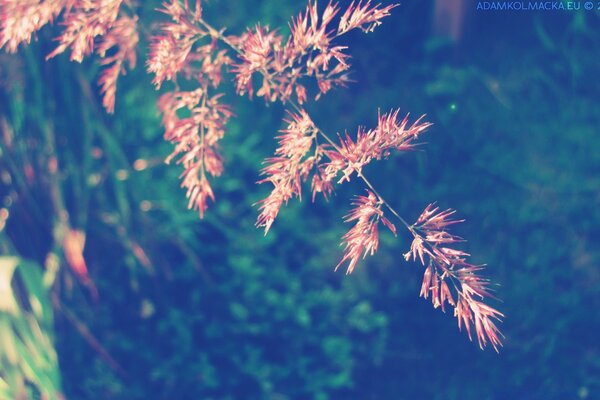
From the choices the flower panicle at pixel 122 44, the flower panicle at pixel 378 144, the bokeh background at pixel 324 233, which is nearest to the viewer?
the flower panicle at pixel 378 144

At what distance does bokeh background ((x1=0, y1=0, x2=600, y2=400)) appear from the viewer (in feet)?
4.71

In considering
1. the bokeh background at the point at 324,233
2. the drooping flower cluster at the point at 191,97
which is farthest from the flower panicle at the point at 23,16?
the bokeh background at the point at 324,233

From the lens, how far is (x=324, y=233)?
1.79m

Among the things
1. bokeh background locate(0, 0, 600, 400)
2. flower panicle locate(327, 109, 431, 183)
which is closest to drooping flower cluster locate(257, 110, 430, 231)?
flower panicle locate(327, 109, 431, 183)

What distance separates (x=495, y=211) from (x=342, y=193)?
18.5 inches

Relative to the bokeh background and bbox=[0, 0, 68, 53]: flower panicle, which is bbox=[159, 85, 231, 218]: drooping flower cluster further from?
the bokeh background

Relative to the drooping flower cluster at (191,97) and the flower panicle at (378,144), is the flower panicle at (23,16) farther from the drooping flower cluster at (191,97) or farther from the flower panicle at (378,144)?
the flower panicle at (378,144)

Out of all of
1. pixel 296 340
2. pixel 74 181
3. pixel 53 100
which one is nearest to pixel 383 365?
pixel 296 340

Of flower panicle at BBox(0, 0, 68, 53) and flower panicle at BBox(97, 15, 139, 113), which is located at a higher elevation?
flower panicle at BBox(97, 15, 139, 113)

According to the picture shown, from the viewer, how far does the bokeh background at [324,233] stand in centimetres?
144

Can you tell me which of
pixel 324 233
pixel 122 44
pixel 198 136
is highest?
pixel 324 233

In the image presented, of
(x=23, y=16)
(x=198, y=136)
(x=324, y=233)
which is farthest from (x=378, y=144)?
(x=324, y=233)

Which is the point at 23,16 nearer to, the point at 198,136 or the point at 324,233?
the point at 198,136

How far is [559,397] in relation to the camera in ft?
4.42
